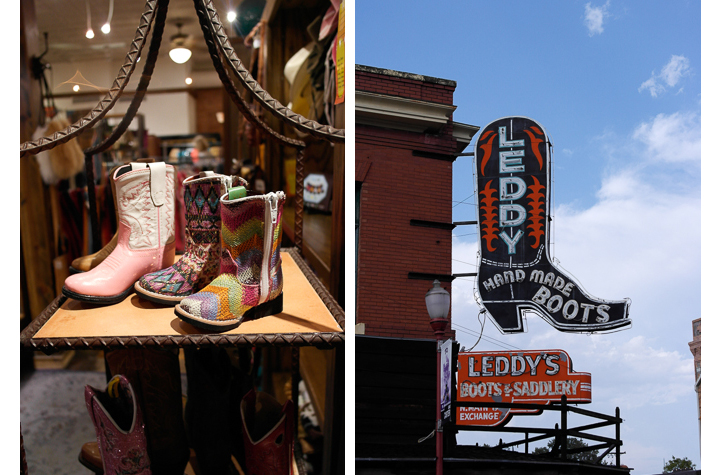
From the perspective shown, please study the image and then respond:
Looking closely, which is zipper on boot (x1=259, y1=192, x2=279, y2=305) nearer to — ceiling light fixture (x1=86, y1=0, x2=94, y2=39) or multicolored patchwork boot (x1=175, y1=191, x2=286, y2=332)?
multicolored patchwork boot (x1=175, y1=191, x2=286, y2=332)

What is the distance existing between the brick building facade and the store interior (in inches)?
13.1

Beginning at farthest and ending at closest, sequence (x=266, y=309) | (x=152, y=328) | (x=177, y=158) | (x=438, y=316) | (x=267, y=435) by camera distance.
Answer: (x=438, y=316) < (x=177, y=158) < (x=267, y=435) < (x=266, y=309) < (x=152, y=328)

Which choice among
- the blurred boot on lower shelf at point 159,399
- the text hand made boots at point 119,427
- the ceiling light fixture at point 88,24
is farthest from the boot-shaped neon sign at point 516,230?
the ceiling light fixture at point 88,24

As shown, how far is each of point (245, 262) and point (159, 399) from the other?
0.67 m

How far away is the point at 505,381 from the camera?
2209 mm

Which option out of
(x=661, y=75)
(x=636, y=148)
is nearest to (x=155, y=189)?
(x=636, y=148)

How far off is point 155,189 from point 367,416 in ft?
4.77

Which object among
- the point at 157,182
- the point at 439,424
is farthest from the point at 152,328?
the point at 439,424

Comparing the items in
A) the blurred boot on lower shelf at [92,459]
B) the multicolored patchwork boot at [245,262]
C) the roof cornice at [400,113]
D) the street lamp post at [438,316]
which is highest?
the roof cornice at [400,113]

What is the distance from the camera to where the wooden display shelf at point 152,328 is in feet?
3.43

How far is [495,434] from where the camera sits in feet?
7.06

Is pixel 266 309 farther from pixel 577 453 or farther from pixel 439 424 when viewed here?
pixel 577 453

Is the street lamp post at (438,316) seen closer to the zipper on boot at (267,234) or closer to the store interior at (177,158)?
the store interior at (177,158)

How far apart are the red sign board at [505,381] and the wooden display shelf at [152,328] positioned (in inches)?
46.9
